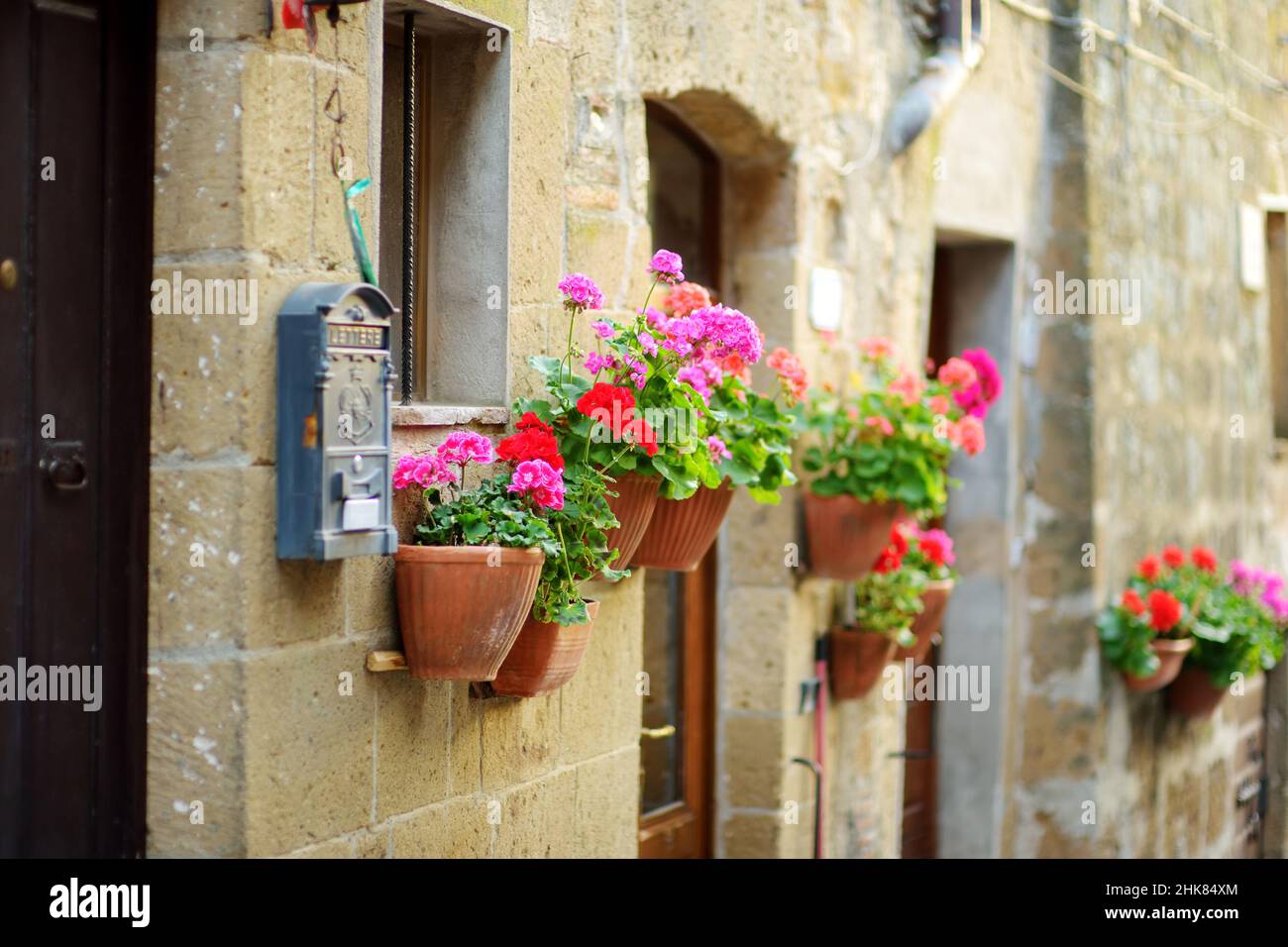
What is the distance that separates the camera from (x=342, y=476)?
304 centimetres

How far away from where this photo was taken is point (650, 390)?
358cm

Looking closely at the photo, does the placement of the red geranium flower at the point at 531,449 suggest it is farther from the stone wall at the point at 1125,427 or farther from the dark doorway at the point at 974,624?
the stone wall at the point at 1125,427

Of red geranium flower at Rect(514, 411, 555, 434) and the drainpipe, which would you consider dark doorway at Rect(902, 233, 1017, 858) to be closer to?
the drainpipe

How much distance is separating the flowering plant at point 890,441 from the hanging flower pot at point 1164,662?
2494 mm

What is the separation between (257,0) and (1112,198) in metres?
5.10

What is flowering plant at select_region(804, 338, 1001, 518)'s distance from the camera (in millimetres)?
5086

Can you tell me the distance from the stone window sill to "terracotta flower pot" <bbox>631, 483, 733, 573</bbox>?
55 centimetres

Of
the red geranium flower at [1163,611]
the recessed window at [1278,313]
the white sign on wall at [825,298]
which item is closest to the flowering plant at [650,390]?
the white sign on wall at [825,298]

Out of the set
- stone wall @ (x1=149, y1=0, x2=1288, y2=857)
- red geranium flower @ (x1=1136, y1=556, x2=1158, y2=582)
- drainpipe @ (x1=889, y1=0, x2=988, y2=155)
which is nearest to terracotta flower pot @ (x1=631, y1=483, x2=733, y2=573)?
stone wall @ (x1=149, y1=0, x2=1288, y2=857)

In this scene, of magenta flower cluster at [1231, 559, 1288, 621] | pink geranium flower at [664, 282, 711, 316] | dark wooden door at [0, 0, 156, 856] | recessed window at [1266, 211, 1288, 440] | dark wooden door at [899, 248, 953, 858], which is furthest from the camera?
recessed window at [1266, 211, 1288, 440]

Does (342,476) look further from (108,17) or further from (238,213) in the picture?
(108,17)

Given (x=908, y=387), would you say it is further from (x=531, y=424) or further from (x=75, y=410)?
(x=75, y=410)

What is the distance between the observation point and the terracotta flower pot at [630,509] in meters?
3.69

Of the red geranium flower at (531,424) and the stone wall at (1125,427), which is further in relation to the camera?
the stone wall at (1125,427)
